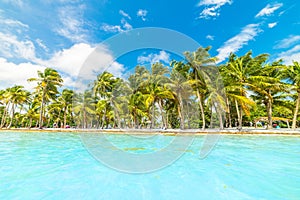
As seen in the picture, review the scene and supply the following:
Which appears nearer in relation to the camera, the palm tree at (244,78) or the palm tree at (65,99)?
the palm tree at (244,78)

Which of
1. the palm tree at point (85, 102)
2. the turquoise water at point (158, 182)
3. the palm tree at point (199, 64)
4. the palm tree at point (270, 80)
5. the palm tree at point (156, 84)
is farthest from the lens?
the palm tree at point (85, 102)

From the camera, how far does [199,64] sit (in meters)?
21.7

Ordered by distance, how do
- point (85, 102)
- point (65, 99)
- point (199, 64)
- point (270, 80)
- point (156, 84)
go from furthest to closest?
point (65, 99) → point (85, 102) → point (156, 84) → point (199, 64) → point (270, 80)

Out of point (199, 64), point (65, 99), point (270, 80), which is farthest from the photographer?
point (65, 99)

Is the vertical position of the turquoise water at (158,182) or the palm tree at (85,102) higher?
the palm tree at (85,102)

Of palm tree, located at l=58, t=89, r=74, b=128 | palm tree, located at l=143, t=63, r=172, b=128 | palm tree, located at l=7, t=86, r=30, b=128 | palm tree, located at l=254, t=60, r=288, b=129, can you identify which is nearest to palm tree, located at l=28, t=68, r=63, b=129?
palm tree, located at l=7, t=86, r=30, b=128

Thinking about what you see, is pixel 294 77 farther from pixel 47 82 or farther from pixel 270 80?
pixel 47 82

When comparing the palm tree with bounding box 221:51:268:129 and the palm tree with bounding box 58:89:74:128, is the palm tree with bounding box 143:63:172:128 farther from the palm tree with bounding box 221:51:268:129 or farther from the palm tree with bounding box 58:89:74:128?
the palm tree with bounding box 58:89:74:128

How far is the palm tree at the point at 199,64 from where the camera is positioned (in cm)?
2152

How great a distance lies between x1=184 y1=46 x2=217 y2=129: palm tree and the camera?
70.6 feet

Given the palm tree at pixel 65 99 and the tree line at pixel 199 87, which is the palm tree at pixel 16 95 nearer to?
the tree line at pixel 199 87

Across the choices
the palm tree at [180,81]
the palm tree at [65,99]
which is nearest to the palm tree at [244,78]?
the palm tree at [180,81]

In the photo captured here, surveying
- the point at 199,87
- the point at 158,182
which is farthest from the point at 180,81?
the point at 158,182

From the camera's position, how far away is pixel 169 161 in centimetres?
686
